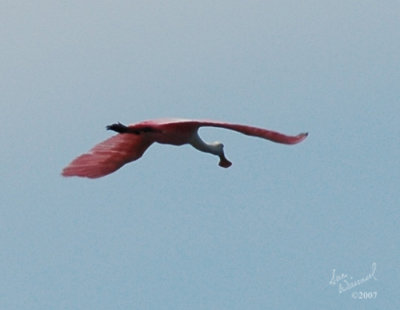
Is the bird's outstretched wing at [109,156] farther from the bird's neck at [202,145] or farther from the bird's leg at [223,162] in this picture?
the bird's leg at [223,162]

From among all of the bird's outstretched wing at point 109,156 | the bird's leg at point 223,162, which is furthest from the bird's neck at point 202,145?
the bird's outstretched wing at point 109,156

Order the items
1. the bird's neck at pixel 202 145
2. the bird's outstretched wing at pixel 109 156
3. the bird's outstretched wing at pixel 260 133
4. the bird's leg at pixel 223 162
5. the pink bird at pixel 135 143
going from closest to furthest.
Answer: the bird's outstretched wing at pixel 260 133, the pink bird at pixel 135 143, the bird's neck at pixel 202 145, the bird's outstretched wing at pixel 109 156, the bird's leg at pixel 223 162

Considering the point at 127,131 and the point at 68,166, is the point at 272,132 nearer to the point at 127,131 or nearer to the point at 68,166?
the point at 127,131

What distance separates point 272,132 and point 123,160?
2.64m

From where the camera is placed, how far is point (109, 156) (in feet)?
52.7

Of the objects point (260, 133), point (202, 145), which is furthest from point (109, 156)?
point (260, 133)

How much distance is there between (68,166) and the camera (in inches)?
621

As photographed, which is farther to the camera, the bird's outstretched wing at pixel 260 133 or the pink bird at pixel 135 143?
the pink bird at pixel 135 143

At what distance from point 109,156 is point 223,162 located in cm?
143

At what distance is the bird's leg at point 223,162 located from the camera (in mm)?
16202

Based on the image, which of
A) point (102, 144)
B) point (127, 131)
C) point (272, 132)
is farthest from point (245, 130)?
point (102, 144)

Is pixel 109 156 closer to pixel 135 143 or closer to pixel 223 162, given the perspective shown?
pixel 135 143

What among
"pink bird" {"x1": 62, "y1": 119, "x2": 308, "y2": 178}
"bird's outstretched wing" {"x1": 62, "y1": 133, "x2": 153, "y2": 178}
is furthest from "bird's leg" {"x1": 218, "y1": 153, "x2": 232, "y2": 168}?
"bird's outstretched wing" {"x1": 62, "y1": 133, "x2": 153, "y2": 178}

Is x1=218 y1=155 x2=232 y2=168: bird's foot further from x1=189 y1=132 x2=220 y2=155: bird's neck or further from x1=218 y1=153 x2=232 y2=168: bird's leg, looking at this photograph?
x1=189 y1=132 x2=220 y2=155: bird's neck
